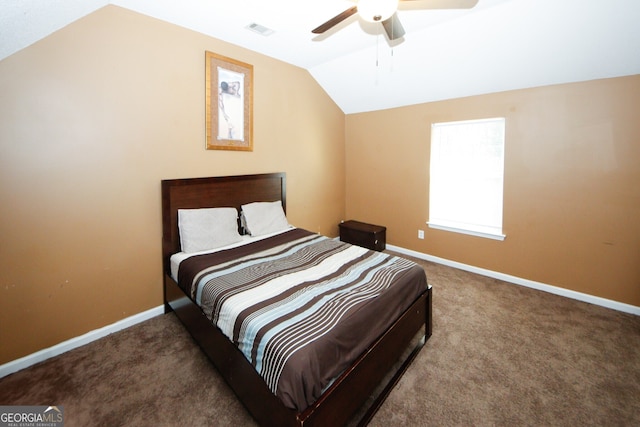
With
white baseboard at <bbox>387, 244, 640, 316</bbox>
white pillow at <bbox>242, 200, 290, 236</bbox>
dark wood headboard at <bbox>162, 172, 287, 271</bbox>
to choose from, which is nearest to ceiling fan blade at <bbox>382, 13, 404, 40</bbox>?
dark wood headboard at <bbox>162, 172, 287, 271</bbox>

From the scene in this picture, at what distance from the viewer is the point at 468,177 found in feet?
11.5

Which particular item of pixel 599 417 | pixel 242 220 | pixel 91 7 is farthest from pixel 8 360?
pixel 599 417

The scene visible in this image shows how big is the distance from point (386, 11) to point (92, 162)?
2.38 meters

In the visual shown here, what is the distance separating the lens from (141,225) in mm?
2473

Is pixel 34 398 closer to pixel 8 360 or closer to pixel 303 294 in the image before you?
pixel 8 360

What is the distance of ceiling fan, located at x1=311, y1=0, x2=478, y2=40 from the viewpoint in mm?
1574

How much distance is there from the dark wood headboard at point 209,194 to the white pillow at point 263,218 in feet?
0.41

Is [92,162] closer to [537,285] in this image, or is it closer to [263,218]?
[263,218]

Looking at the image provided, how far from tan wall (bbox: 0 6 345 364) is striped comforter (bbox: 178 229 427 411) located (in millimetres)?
631

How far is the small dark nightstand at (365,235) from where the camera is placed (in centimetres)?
401

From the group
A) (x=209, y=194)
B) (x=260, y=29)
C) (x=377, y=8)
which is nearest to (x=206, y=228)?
(x=209, y=194)

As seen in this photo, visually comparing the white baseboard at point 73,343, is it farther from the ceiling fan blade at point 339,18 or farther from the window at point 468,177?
the window at point 468,177

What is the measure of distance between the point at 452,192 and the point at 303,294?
2779 millimetres

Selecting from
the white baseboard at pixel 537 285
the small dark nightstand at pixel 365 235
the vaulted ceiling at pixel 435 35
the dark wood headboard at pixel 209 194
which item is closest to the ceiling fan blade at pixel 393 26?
the vaulted ceiling at pixel 435 35
